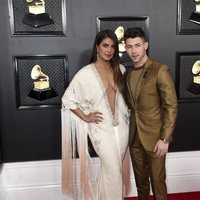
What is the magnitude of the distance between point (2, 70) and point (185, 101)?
166 cm

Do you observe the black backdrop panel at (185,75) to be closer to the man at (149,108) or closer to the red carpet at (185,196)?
the man at (149,108)

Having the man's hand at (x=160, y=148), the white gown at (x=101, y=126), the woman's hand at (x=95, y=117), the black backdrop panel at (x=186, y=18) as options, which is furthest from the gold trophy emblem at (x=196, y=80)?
the woman's hand at (x=95, y=117)

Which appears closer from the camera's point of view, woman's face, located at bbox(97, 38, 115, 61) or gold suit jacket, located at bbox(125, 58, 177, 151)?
gold suit jacket, located at bbox(125, 58, 177, 151)

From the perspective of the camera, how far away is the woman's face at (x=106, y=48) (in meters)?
2.03

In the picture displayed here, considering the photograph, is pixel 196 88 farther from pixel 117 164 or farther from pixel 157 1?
pixel 117 164

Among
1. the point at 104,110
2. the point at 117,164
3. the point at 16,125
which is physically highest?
the point at 104,110

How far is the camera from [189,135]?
278 centimetres

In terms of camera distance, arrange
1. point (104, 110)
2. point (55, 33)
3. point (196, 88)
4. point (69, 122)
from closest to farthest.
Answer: point (104, 110)
point (69, 122)
point (55, 33)
point (196, 88)

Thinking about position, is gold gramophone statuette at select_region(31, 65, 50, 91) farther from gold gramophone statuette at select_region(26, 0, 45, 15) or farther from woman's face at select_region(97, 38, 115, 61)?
woman's face at select_region(97, 38, 115, 61)

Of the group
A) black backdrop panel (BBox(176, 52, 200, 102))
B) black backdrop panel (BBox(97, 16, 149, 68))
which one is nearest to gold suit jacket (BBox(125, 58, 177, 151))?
black backdrop panel (BBox(97, 16, 149, 68))

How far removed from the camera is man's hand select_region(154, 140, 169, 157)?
6.37 feet

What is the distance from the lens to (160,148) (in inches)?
76.6

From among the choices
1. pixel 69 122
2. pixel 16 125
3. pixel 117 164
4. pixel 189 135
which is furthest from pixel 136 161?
pixel 16 125

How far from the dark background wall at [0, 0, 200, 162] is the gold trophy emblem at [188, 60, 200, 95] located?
0.43ft
